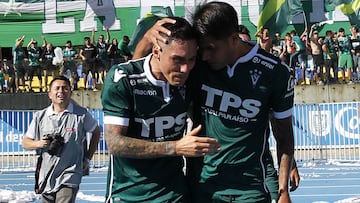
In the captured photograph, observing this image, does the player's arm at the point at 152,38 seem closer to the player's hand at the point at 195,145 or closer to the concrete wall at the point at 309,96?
the player's hand at the point at 195,145

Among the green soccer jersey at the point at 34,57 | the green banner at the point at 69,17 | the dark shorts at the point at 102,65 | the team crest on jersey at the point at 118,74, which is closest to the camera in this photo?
the team crest on jersey at the point at 118,74

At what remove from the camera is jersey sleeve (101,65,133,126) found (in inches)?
156

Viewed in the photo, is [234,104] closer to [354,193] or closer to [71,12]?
[354,193]

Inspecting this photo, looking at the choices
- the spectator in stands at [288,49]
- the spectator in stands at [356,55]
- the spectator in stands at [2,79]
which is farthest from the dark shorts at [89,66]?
the spectator in stands at [356,55]

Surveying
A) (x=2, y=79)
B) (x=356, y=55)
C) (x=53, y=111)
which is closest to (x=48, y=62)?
(x=2, y=79)

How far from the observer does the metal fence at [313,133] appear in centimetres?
1722

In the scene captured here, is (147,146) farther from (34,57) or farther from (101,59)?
(34,57)

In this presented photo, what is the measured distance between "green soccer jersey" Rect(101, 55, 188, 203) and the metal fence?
12.8 metres

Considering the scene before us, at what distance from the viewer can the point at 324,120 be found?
17.3 m

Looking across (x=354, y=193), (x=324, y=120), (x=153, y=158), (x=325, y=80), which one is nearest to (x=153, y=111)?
(x=153, y=158)

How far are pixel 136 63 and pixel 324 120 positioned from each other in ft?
45.1

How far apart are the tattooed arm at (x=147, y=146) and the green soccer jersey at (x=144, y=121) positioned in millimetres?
67

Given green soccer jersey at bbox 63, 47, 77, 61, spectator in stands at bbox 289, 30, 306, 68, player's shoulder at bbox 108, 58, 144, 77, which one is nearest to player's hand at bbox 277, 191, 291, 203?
player's shoulder at bbox 108, 58, 144, 77

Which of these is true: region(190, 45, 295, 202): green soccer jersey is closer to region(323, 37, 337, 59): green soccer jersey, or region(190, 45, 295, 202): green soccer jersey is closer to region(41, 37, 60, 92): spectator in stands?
region(323, 37, 337, 59): green soccer jersey
